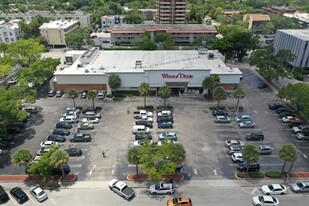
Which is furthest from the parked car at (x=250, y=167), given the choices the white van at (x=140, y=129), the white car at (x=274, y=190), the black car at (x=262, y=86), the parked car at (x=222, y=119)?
the black car at (x=262, y=86)

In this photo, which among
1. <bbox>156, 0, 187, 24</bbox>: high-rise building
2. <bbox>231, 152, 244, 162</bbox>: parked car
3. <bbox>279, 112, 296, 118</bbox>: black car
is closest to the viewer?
<bbox>231, 152, 244, 162</bbox>: parked car

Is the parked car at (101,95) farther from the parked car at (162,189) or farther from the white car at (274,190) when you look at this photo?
the white car at (274,190)

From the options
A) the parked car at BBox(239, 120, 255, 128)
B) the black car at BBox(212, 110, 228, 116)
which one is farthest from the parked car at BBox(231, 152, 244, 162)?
the black car at BBox(212, 110, 228, 116)

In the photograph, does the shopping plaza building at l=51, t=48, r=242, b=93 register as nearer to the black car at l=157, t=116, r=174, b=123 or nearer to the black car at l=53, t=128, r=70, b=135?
the black car at l=157, t=116, r=174, b=123

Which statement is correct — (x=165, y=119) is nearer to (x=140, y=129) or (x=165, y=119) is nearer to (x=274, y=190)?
(x=140, y=129)

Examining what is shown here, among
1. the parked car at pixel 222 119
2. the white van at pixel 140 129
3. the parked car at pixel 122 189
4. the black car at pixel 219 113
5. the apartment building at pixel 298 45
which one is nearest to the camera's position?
the parked car at pixel 122 189

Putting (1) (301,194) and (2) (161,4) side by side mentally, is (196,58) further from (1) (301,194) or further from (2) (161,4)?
(2) (161,4)
